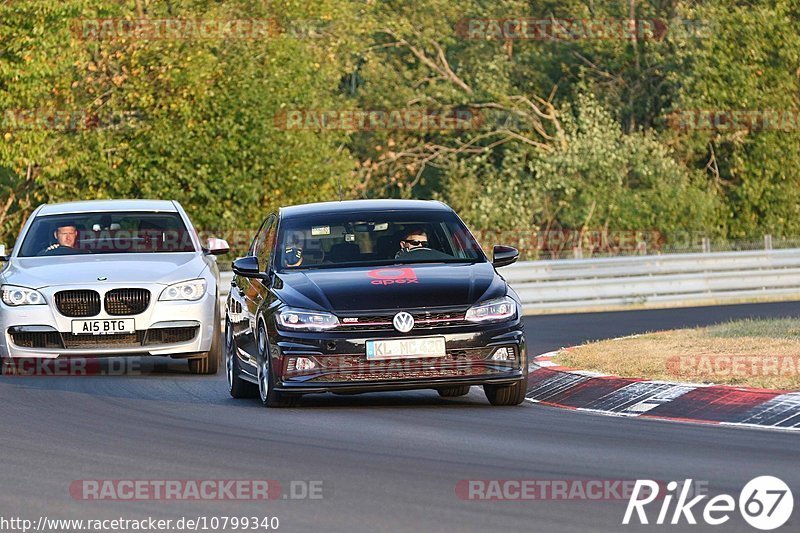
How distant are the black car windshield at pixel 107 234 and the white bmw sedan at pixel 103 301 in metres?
0.02

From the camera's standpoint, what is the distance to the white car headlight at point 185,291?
55.3 ft

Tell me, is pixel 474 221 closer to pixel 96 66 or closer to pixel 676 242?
pixel 676 242

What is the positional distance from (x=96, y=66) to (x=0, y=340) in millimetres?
23191

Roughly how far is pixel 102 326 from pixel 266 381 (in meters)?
3.76

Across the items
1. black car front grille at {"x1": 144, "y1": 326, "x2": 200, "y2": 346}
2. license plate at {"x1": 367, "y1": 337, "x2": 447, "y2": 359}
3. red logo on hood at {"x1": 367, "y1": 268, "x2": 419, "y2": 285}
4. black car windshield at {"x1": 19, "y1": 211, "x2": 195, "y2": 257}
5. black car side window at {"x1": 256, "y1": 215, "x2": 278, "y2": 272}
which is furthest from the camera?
black car windshield at {"x1": 19, "y1": 211, "x2": 195, "y2": 257}

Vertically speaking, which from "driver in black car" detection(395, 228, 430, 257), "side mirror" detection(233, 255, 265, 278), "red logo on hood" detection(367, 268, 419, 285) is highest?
"driver in black car" detection(395, 228, 430, 257)

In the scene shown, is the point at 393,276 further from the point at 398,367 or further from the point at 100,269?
the point at 100,269

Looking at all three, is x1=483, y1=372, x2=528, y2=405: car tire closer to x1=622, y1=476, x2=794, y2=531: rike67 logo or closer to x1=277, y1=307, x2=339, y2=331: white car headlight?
x1=277, y1=307, x2=339, y2=331: white car headlight

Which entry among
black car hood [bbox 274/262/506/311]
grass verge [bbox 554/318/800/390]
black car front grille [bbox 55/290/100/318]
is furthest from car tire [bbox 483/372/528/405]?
black car front grille [bbox 55/290/100/318]

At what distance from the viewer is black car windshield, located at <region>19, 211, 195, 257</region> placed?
1773 centimetres

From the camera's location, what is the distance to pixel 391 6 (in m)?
55.2

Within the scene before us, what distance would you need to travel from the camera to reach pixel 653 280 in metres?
30.8

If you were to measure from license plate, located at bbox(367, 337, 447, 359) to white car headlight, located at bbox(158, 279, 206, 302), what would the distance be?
4.71 meters

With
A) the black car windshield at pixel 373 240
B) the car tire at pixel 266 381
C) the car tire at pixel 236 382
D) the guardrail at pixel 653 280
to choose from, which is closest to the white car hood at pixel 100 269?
the car tire at pixel 236 382
